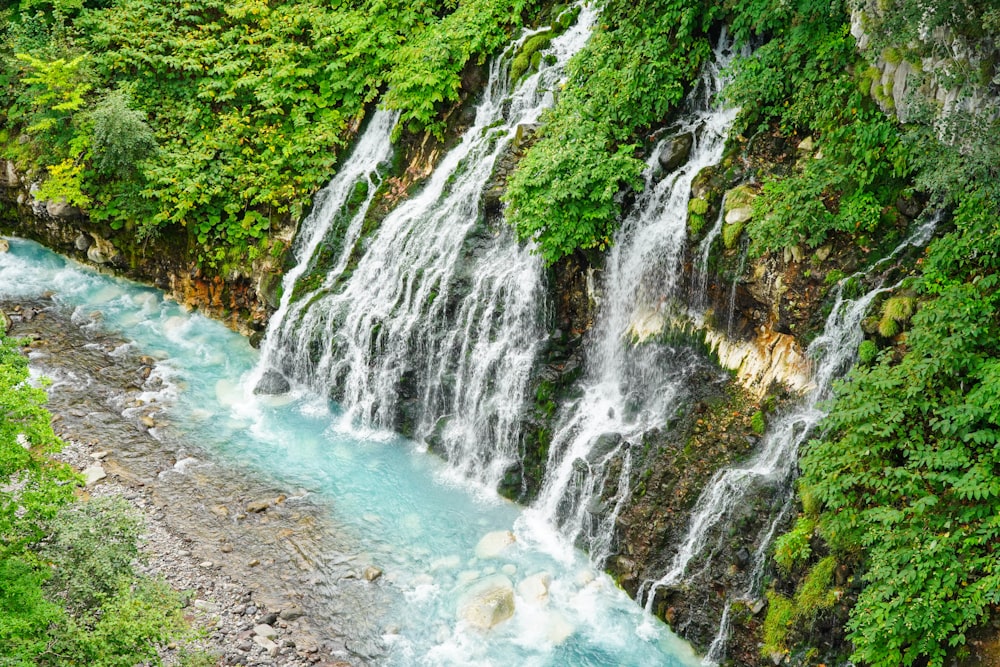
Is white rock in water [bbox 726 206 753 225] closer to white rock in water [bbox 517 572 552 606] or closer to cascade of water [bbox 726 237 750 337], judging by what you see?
cascade of water [bbox 726 237 750 337]

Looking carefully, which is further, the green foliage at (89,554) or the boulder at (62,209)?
the boulder at (62,209)

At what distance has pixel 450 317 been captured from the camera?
1518cm

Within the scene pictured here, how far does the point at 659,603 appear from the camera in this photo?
11594 mm

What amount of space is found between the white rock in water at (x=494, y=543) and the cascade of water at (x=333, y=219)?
669 centimetres

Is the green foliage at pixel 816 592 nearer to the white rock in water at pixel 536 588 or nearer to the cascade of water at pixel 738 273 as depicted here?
the white rock in water at pixel 536 588

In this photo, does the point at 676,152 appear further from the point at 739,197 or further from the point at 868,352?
the point at 868,352

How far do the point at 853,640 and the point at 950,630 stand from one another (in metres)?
1.04

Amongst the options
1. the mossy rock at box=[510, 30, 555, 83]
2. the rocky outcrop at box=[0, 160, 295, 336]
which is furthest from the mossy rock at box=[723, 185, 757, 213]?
the rocky outcrop at box=[0, 160, 295, 336]

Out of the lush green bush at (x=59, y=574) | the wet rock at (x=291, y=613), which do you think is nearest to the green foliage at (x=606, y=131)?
the wet rock at (x=291, y=613)

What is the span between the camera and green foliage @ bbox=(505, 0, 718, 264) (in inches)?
522

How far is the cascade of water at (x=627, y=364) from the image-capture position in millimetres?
12688

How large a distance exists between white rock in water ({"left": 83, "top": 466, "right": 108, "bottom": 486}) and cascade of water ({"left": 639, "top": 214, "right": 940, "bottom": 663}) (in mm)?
9523

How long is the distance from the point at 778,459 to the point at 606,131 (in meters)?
6.09

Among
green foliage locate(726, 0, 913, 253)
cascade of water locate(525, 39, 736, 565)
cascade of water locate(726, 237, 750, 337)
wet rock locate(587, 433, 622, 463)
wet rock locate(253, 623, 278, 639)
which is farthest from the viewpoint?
wet rock locate(587, 433, 622, 463)
